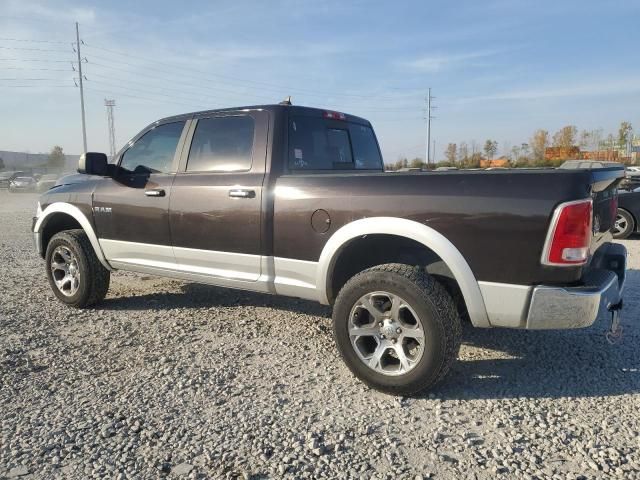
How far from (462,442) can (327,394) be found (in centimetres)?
91

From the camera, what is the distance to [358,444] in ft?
8.55

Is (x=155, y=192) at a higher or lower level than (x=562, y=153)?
lower

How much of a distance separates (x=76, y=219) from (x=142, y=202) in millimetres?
1050

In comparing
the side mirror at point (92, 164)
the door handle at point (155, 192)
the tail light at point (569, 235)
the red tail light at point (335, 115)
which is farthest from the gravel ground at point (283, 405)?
the red tail light at point (335, 115)

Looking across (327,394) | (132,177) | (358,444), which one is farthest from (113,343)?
(358,444)

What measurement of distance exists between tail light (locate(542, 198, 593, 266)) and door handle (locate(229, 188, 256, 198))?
2.10 meters

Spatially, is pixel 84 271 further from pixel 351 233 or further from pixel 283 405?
pixel 351 233

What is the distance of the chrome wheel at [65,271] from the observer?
5.07m

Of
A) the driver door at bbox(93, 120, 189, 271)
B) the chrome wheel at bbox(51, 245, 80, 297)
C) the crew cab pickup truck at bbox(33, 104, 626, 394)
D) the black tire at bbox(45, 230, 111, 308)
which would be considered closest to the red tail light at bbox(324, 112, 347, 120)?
the crew cab pickup truck at bbox(33, 104, 626, 394)

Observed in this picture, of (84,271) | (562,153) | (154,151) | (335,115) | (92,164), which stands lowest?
(84,271)

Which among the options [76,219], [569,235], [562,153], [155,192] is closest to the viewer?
[569,235]

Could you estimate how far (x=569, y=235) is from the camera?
8.68ft

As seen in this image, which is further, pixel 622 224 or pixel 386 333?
pixel 622 224

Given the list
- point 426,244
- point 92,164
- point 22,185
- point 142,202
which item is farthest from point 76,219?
point 22,185
